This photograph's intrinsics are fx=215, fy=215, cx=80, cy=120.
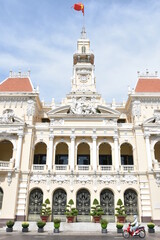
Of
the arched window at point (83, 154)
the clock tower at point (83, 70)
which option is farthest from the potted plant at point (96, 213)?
the clock tower at point (83, 70)

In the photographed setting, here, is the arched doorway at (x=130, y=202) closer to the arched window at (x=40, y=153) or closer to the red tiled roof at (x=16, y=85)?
the arched window at (x=40, y=153)

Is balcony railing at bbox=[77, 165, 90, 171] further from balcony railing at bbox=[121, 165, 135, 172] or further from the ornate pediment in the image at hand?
the ornate pediment

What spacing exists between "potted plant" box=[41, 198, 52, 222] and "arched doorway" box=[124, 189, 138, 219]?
8.48 metres

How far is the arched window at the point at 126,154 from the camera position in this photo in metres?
27.7

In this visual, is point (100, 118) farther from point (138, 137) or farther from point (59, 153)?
point (59, 153)

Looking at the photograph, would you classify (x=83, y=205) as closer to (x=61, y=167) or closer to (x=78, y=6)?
(x=61, y=167)

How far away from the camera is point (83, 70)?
35.0 metres

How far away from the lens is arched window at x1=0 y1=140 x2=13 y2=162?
91.6 feet

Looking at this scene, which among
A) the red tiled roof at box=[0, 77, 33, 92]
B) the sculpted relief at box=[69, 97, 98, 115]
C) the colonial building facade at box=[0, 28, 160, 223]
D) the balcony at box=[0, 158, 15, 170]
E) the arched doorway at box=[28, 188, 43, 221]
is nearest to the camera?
the arched doorway at box=[28, 188, 43, 221]

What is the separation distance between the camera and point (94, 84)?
3328 cm

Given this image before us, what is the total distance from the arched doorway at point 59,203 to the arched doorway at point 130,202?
691 cm

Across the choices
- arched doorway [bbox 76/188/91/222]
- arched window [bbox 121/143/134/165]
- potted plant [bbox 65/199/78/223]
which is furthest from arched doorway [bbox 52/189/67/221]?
arched window [bbox 121/143/134/165]

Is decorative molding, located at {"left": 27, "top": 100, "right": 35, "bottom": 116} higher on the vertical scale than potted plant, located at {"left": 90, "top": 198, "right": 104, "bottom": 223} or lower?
higher

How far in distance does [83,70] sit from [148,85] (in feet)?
34.9
